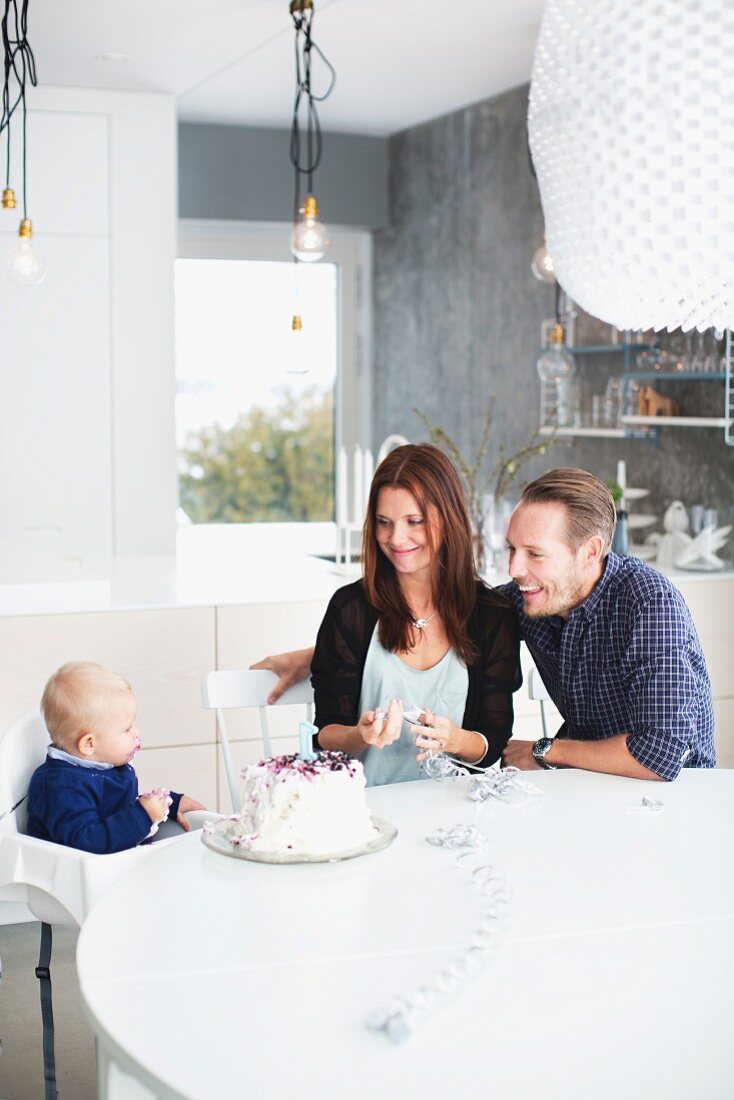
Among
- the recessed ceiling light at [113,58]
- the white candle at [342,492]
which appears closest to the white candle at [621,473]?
the white candle at [342,492]

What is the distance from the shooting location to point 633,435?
4.52 meters

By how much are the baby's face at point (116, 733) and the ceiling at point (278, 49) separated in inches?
96.9

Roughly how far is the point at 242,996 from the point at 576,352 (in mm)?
3861

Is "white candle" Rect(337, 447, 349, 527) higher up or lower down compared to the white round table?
higher up

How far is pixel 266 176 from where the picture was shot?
6.11 metres

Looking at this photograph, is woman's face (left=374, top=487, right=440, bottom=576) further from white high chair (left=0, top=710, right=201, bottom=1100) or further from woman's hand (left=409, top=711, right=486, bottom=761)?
white high chair (left=0, top=710, right=201, bottom=1100)

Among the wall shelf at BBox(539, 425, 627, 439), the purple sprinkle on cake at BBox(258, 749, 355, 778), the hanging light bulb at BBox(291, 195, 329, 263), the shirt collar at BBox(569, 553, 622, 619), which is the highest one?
the hanging light bulb at BBox(291, 195, 329, 263)

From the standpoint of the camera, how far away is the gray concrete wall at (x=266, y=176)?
5.98m

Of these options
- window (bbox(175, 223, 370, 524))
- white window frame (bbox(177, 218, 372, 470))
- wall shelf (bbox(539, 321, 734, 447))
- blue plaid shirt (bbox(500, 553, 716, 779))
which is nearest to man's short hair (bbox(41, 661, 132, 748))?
blue plaid shirt (bbox(500, 553, 716, 779))

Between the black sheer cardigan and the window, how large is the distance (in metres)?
3.99

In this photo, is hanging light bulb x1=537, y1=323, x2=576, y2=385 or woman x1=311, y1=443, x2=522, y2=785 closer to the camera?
woman x1=311, y1=443, x2=522, y2=785

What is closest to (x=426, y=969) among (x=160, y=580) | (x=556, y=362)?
(x=160, y=580)

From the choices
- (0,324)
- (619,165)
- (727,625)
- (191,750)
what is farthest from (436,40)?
(619,165)

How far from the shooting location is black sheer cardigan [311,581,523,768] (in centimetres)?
232
